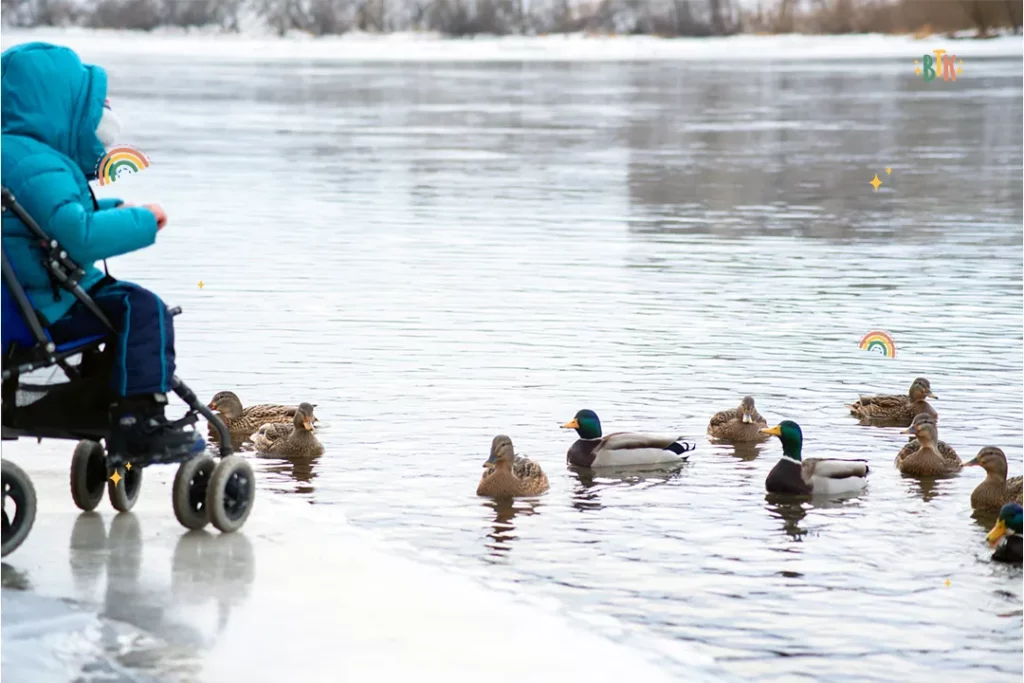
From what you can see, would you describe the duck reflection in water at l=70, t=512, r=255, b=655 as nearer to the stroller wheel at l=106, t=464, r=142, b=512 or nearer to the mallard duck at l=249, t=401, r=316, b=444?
the stroller wheel at l=106, t=464, r=142, b=512

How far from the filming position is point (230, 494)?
7.04 metres

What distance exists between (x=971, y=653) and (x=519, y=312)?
8.21 m

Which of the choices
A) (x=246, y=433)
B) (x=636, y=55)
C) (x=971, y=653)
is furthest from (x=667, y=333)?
(x=636, y=55)

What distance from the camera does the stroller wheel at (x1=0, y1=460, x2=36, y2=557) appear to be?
6.46 metres

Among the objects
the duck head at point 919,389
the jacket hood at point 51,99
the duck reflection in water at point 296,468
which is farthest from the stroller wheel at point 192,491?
the duck head at point 919,389

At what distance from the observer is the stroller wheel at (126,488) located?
281 inches

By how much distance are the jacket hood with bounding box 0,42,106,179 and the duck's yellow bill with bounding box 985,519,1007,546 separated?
428 centimetres

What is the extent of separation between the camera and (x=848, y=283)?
52.4 ft

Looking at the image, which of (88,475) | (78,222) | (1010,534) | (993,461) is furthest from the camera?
(993,461)

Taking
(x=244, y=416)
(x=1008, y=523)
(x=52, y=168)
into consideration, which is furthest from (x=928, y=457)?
(x=52, y=168)

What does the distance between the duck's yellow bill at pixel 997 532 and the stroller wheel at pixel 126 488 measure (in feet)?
12.5

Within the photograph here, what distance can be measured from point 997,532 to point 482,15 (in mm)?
79398

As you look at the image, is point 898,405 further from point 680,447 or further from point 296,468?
point 296,468

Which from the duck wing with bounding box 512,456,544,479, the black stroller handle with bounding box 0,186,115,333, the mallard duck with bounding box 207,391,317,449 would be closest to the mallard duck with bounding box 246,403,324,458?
the mallard duck with bounding box 207,391,317,449
